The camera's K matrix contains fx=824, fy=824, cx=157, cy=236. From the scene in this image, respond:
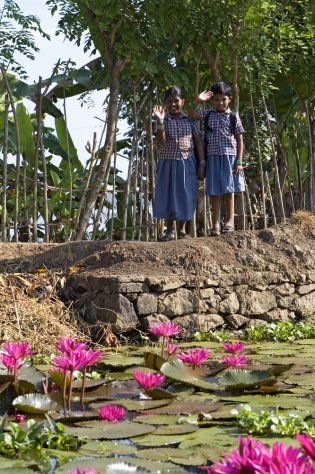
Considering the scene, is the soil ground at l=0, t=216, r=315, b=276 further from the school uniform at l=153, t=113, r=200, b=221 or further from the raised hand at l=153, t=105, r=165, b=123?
the raised hand at l=153, t=105, r=165, b=123

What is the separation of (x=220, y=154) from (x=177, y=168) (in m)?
0.40

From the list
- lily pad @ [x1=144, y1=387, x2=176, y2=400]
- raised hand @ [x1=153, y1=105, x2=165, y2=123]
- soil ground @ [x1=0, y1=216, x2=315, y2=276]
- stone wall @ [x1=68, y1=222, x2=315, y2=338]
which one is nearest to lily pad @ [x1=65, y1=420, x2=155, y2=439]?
lily pad @ [x1=144, y1=387, x2=176, y2=400]

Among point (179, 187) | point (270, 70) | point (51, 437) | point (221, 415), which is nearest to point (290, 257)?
point (179, 187)

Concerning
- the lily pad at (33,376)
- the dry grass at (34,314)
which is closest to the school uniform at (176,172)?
the dry grass at (34,314)

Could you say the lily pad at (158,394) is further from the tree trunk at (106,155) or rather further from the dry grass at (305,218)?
the dry grass at (305,218)

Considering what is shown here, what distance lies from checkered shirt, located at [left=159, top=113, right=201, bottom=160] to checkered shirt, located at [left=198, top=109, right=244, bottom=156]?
0.54ft

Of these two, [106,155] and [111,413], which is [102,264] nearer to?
[106,155]

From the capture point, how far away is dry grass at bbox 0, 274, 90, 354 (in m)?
5.40

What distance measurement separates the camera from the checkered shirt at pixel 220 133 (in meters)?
7.37

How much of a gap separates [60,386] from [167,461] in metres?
0.91

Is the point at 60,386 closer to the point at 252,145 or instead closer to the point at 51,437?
the point at 51,437

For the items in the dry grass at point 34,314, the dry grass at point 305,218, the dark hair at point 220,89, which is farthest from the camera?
the dry grass at point 305,218

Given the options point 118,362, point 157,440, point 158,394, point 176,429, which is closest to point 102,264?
point 118,362

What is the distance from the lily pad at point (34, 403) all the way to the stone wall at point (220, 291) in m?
2.68
